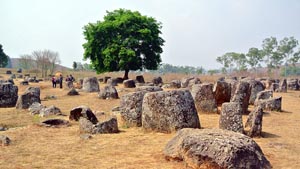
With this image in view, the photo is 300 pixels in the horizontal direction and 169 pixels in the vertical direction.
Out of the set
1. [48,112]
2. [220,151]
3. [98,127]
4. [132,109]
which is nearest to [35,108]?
[48,112]

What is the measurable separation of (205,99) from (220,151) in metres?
9.63

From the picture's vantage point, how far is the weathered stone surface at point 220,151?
730 centimetres

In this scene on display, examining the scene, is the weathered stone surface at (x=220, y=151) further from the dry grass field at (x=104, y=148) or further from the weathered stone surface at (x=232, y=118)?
the weathered stone surface at (x=232, y=118)

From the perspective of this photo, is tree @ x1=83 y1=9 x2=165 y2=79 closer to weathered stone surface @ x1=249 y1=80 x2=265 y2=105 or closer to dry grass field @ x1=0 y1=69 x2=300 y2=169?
weathered stone surface @ x1=249 y1=80 x2=265 y2=105

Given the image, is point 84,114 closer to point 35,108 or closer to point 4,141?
point 4,141

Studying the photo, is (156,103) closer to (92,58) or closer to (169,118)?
(169,118)

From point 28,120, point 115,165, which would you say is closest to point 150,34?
point 28,120

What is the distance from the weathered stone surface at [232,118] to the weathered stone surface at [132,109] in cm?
315

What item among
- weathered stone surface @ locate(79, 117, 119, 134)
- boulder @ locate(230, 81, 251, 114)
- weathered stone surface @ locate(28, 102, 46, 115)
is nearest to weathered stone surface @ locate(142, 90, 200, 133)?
weathered stone surface @ locate(79, 117, 119, 134)

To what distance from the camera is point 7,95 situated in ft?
67.9

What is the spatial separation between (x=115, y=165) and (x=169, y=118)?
3.84 m

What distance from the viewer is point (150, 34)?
44094 millimetres

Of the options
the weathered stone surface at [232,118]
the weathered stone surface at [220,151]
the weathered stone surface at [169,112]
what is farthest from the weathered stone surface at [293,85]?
the weathered stone surface at [220,151]

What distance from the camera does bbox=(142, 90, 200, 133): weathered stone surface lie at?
38.6 feet
